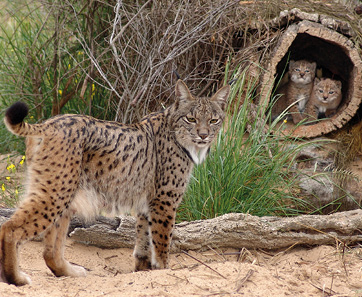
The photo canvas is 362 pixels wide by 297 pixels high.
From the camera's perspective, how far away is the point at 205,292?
11.7 ft

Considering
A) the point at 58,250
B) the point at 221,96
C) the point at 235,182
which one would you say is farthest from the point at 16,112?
the point at 235,182

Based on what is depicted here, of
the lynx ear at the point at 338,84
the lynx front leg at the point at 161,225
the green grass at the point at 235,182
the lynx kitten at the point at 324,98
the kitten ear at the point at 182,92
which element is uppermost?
the lynx ear at the point at 338,84

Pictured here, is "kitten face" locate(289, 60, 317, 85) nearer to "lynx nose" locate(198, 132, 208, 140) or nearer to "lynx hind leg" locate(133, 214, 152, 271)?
"lynx nose" locate(198, 132, 208, 140)

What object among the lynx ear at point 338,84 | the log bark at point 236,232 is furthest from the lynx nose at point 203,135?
the lynx ear at point 338,84

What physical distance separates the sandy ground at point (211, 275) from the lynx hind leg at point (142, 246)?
0.67 ft

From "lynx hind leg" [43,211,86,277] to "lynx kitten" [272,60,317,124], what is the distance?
16.2 feet

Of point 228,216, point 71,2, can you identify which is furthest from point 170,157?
point 71,2

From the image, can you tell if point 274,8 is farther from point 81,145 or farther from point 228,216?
point 81,145

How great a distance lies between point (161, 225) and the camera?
430cm

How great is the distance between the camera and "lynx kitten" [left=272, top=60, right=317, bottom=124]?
830 centimetres

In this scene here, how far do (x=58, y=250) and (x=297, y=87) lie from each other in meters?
5.73

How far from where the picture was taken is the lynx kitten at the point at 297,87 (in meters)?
8.30

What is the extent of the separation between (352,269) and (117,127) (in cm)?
234

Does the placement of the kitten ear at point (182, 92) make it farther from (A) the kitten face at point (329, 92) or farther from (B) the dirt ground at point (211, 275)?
Answer: (A) the kitten face at point (329, 92)
